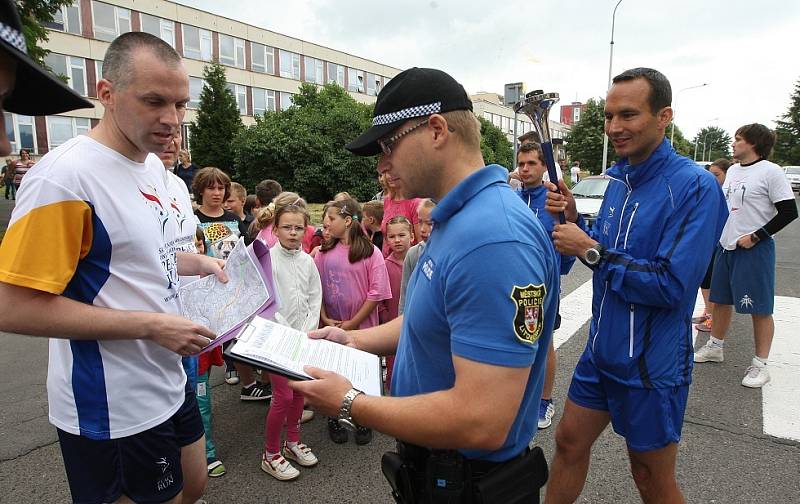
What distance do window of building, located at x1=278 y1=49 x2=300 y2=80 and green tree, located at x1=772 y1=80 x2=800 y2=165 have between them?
53.7 meters

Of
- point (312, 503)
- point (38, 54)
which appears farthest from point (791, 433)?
point (38, 54)

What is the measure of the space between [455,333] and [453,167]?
20.5 inches

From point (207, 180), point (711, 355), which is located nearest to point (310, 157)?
point (207, 180)

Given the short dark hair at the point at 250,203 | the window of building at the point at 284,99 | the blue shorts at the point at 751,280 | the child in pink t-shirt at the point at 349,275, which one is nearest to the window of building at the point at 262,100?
the window of building at the point at 284,99

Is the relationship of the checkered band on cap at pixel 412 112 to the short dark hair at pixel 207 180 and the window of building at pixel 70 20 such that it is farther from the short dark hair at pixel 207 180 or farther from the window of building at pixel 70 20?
the window of building at pixel 70 20

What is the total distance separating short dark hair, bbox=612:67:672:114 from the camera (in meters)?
2.35

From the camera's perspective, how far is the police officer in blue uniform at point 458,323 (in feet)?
4.09

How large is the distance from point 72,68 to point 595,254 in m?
40.2

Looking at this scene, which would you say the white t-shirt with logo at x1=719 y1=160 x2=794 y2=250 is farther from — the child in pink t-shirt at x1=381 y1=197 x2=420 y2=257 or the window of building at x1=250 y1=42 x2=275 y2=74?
the window of building at x1=250 y1=42 x2=275 y2=74

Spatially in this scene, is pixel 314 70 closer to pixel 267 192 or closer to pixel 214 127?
pixel 214 127

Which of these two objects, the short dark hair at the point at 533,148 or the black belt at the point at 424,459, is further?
the short dark hair at the point at 533,148

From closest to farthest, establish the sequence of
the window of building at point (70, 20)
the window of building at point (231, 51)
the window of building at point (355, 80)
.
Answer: the window of building at point (70, 20), the window of building at point (231, 51), the window of building at point (355, 80)

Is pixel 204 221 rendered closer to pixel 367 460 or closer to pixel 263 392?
pixel 263 392

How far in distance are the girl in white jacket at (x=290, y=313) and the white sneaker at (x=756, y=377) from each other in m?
3.97
